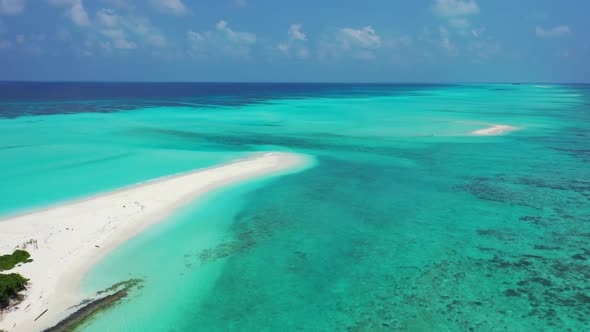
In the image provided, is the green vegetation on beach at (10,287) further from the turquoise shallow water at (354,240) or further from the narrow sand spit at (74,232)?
the turquoise shallow water at (354,240)

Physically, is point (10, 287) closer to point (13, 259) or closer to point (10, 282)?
point (10, 282)

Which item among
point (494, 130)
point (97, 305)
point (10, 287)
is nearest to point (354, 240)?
point (97, 305)

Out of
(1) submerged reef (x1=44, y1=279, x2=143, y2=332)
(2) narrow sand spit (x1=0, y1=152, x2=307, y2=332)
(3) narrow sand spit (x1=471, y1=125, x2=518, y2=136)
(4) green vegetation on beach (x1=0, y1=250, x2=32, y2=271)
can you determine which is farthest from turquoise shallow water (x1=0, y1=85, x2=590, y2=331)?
(3) narrow sand spit (x1=471, y1=125, x2=518, y2=136)

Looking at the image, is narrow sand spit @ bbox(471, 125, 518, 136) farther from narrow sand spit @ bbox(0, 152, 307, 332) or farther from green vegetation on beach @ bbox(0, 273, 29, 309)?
green vegetation on beach @ bbox(0, 273, 29, 309)

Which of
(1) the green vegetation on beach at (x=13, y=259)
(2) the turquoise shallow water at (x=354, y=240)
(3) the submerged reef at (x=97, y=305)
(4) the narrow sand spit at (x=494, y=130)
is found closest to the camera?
(3) the submerged reef at (x=97, y=305)

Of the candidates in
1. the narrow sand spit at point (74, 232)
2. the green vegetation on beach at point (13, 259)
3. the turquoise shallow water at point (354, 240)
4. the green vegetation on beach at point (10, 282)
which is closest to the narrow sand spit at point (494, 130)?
the turquoise shallow water at point (354, 240)
